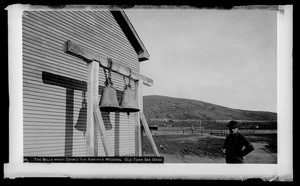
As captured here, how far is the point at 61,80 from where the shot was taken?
8.49m

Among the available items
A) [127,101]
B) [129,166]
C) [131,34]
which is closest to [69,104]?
[127,101]

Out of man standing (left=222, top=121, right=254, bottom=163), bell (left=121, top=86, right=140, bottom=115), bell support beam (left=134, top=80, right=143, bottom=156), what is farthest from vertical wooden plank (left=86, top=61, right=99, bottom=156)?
man standing (left=222, top=121, right=254, bottom=163)

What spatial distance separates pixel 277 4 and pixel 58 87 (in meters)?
5.42

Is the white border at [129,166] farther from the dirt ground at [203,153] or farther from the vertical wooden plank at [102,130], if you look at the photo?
the dirt ground at [203,153]

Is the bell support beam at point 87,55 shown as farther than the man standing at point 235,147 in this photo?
No

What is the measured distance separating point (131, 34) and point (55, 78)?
4649 millimetres

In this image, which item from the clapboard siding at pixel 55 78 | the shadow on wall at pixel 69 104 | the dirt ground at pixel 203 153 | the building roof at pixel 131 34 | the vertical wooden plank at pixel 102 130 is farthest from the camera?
the dirt ground at pixel 203 153

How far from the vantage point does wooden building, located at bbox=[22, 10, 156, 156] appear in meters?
7.37

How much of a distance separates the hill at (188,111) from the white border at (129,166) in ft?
173

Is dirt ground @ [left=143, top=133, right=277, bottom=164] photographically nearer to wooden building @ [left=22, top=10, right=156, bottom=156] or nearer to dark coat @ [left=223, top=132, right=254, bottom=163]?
wooden building @ [left=22, top=10, right=156, bottom=156]

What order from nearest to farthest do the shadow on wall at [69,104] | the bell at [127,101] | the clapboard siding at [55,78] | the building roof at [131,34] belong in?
the bell at [127,101]
the clapboard siding at [55,78]
the shadow on wall at [69,104]
the building roof at [131,34]

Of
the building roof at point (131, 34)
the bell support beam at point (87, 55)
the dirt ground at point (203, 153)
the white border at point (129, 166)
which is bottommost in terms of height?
the dirt ground at point (203, 153)

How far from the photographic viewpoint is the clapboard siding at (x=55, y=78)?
7457 mm

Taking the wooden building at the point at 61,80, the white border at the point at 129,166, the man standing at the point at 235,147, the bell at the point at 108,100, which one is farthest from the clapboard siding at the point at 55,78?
the man standing at the point at 235,147
